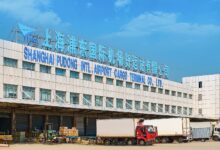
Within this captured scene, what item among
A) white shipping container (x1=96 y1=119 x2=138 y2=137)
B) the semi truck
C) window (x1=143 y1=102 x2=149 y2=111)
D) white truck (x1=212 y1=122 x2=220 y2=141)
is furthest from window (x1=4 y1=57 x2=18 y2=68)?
white truck (x1=212 y1=122 x2=220 y2=141)

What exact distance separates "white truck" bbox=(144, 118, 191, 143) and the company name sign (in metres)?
13.1

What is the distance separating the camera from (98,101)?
66.9 m

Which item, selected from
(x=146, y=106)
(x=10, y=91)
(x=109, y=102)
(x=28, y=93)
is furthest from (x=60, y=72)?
(x=146, y=106)

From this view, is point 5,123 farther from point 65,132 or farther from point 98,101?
point 98,101

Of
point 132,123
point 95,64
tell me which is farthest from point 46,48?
point 132,123

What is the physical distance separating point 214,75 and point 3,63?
57.6m

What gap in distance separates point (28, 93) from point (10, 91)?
310 centimetres

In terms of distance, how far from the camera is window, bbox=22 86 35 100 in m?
54.0

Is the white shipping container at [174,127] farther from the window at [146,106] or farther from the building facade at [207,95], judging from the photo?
the building facade at [207,95]

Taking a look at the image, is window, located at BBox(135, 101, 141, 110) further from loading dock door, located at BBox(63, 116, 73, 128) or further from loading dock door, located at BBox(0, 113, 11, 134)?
loading dock door, located at BBox(0, 113, 11, 134)

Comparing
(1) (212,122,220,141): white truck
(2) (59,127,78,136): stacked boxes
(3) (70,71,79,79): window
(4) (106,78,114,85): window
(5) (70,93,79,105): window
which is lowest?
(1) (212,122,220,141): white truck

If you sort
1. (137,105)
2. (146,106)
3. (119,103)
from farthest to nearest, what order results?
(146,106) → (137,105) → (119,103)

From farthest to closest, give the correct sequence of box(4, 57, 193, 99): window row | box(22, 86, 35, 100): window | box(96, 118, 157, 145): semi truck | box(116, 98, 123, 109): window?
box(116, 98, 123, 109): window, box(22, 86, 35, 100): window, box(4, 57, 193, 99): window row, box(96, 118, 157, 145): semi truck

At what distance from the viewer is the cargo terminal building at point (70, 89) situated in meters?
53.1
